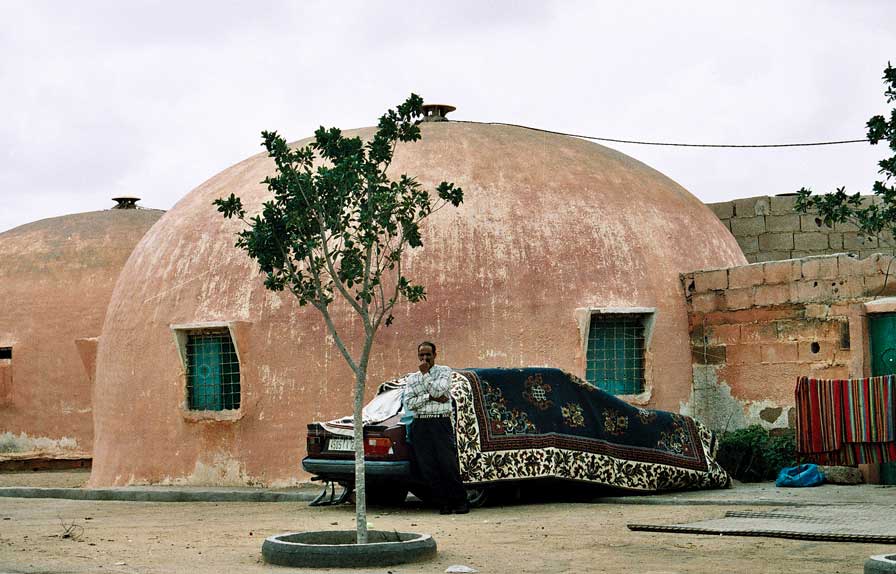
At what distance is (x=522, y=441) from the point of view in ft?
37.1

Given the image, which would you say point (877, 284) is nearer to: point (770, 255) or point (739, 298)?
point (739, 298)

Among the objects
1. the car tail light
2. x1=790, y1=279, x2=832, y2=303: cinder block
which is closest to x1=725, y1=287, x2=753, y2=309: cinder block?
x1=790, y1=279, x2=832, y2=303: cinder block

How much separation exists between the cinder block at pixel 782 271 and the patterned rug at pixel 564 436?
2144 mm

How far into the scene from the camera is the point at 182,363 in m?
14.8

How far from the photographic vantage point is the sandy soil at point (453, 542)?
7613 mm

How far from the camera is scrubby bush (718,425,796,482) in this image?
13266 mm

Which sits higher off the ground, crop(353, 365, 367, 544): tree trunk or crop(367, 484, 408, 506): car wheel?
crop(353, 365, 367, 544): tree trunk

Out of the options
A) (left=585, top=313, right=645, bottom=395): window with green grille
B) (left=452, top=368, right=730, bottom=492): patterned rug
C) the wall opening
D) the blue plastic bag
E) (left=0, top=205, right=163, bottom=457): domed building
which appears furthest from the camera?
→ (left=0, top=205, right=163, bottom=457): domed building

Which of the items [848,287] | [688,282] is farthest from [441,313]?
[848,287]

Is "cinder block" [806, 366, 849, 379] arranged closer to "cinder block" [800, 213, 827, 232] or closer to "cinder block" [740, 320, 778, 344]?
"cinder block" [740, 320, 778, 344]

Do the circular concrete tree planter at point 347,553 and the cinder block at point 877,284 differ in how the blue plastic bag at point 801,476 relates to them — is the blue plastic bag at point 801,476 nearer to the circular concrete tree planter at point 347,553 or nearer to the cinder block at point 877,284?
the cinder block at point 877,284

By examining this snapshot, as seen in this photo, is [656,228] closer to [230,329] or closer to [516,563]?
[230,329]

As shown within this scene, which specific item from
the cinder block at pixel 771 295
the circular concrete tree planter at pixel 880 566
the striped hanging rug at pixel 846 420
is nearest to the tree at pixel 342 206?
the circular concrete tree planter at pixel 880 566

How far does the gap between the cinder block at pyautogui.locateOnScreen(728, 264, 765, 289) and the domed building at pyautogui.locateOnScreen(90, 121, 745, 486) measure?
0.74 meters
